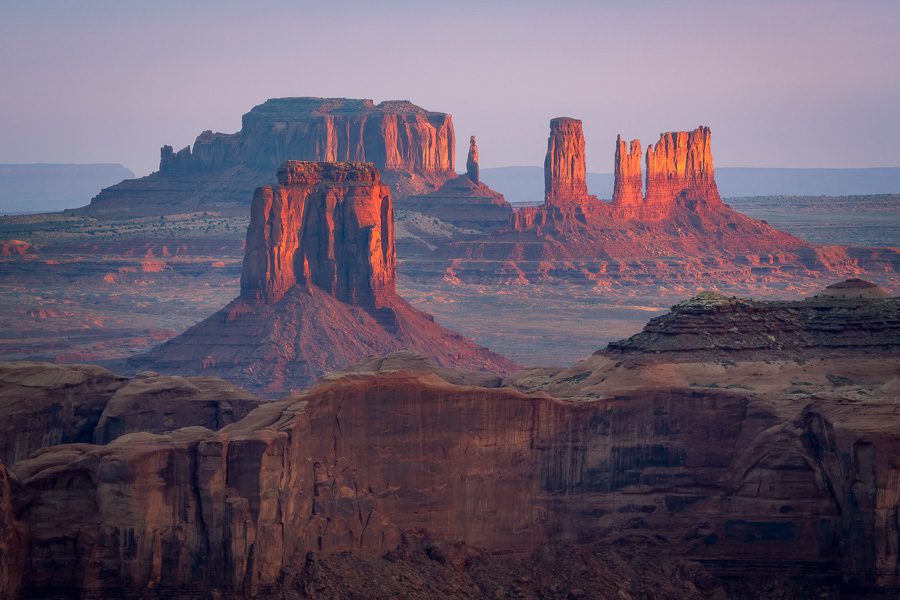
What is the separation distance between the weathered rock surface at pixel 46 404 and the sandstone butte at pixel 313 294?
1985 inches

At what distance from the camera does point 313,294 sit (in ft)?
366

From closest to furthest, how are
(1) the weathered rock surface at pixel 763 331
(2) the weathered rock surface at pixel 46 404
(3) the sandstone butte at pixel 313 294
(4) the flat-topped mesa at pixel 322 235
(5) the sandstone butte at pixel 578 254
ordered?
(2) the weathered rock surface at pixel 46 404
(1) the weathered rock surface at pixel 763 331
(3) the sandstone butte at pixel 313 294
(4) the flat-topped mesa at pixel 322 235
(5) the sandstone butte at pixel 578 254

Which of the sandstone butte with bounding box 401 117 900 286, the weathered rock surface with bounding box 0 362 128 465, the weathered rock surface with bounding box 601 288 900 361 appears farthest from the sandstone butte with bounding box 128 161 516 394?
the sandstone butte with bounding box 401 117 900 286

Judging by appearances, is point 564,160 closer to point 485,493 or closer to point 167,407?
point 167,407

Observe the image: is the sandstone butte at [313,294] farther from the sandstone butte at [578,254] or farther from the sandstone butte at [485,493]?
the sandstone butte at [578,254]

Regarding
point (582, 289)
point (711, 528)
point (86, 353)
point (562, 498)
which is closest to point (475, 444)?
point (562, 498)

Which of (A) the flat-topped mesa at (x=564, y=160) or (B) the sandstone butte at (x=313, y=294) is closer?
(B) the sandstone butte at (x=313, y=294)

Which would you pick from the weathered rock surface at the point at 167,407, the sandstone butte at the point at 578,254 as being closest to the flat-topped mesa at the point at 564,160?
the sandstone butte at the point at 578,254

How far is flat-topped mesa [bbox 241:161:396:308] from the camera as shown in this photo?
110 meters

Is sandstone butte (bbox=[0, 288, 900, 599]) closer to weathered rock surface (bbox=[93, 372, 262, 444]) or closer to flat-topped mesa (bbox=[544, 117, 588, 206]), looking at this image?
weathered rock surface (bbox=[93, 372, 262, 444])

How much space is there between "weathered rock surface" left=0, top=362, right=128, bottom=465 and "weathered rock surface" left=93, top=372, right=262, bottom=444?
2.22 ft

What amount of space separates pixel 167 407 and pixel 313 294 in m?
57.9

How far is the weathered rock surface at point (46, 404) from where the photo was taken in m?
51.8

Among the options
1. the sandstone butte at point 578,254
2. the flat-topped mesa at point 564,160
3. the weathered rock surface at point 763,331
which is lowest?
the sandstone butte at point 578,254
